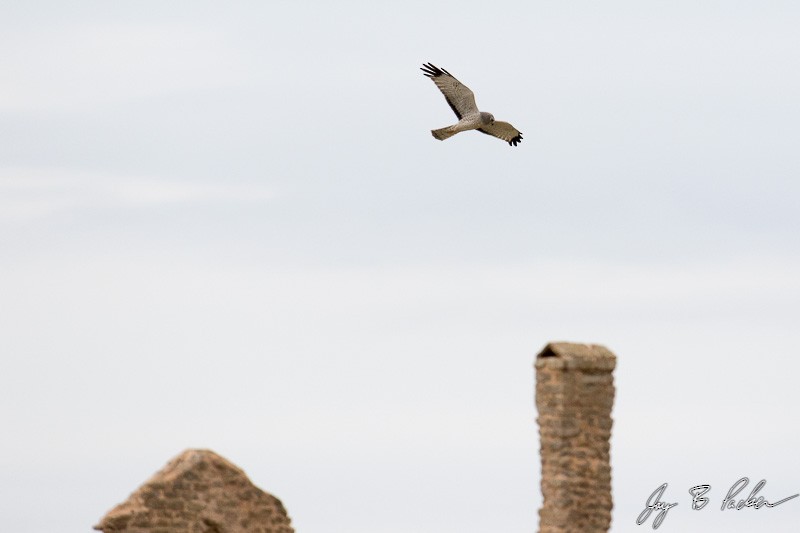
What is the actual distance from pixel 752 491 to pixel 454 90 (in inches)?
309

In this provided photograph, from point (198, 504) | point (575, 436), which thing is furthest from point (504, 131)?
point (198, 504)

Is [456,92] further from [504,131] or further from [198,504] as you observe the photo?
[198,504]

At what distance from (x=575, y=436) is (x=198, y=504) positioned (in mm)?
3947

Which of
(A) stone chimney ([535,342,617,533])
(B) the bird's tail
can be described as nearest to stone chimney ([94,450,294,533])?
(A) stone chimney ([535,342,617,533])

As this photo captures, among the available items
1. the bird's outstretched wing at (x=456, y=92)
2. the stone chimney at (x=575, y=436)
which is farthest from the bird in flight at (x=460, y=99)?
the stone chimney at (x=575, y=436)

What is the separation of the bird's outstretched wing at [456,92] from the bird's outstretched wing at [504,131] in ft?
1.62

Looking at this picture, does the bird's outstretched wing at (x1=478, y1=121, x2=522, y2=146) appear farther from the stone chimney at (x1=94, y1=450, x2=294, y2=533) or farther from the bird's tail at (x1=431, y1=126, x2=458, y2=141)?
the stone chimney at (x1=94, y1=450, x2=294, y2=533)

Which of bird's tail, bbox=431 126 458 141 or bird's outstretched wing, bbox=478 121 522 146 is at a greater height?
bird's outstretched wing, bbox=478 121 522 146

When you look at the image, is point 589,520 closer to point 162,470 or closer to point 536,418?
point 536,418

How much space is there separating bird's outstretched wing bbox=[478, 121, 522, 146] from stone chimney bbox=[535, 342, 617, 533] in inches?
337

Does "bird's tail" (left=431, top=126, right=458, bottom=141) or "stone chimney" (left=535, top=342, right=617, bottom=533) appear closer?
"stone chimney" (left=535, top=342, right=617, bottom=533)

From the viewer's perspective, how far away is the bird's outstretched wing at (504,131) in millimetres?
27562

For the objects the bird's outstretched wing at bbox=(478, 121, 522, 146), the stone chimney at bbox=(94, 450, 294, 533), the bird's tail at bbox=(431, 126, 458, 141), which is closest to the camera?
the stone chimney at bbox=(94, 450, 294, 533)

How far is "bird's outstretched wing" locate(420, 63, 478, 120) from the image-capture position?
27.0 m
